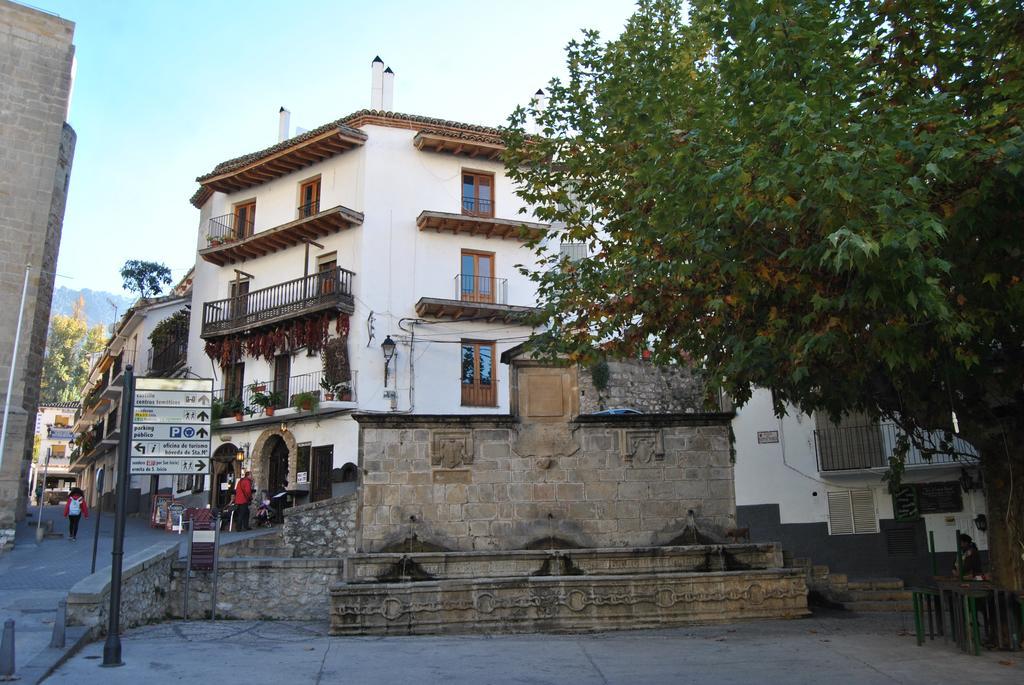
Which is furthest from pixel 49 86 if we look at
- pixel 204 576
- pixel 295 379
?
pixel 204 576

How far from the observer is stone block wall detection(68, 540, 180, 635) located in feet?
30.9

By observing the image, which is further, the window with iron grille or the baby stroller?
the baby stroller

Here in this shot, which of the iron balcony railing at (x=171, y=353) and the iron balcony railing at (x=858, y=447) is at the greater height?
the iron balcony railing at (x=171, y=353)

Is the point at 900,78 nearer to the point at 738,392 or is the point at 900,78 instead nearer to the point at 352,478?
the point at 738,392

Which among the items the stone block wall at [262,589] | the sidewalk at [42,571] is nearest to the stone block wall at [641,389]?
the sidewalk at [42,571]

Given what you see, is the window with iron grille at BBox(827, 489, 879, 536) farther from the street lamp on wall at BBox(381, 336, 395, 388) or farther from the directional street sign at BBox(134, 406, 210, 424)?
the directional street sign at BBox(134, 406, 210, 424)

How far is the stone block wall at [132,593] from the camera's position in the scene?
9.41 metres

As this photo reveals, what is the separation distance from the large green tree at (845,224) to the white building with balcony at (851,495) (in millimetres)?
8454

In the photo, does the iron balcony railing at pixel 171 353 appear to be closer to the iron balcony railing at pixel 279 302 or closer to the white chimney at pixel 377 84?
the iron balcony railing at pixel 279 302

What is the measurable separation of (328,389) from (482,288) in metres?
6.39

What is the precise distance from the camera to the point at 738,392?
1079 centimetres

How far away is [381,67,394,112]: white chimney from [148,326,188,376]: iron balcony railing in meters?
12.6

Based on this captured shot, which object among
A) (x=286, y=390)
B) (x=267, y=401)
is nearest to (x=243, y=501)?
(x=267, y=401)

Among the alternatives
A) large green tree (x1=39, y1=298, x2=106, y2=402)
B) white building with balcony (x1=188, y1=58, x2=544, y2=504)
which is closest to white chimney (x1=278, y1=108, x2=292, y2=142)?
white building with balcony (x1=188, y1=58, x2=544, y2=504)
